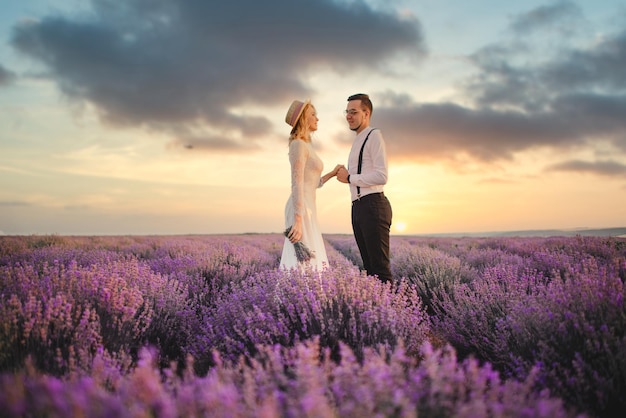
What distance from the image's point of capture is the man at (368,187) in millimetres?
3809

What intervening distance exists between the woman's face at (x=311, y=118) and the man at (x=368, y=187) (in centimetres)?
32

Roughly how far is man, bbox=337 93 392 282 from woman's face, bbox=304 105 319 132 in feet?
1.06

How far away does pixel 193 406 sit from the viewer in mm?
1362

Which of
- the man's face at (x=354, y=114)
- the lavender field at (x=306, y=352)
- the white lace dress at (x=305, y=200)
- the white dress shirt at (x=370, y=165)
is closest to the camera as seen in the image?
the lavender field at (x=306, y=352)

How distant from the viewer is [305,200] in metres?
4.07

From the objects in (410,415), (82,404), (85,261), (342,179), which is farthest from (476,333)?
(85,261)

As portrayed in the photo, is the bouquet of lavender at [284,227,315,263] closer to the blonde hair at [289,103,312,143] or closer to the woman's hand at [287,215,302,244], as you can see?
the woman's hand at [287,215,302,244]

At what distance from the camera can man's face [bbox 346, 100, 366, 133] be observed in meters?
4.00

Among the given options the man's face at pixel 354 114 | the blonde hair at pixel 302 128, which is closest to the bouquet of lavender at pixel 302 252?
the blonde hair at pixel 302 128

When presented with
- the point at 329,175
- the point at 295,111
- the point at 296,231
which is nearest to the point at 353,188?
the point at 329,175

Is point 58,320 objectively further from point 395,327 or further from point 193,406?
point 395,327

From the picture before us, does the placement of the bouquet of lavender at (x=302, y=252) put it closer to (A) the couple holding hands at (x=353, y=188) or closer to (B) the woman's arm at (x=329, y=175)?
(A) the couple holding hands at (x=353, y=188)

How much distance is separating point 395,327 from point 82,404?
1.95m

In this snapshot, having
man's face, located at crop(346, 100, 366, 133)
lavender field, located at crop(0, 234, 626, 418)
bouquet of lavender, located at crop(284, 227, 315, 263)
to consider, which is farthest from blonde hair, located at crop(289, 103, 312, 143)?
lavender field, located at crop(0, 234, 626, 418)
